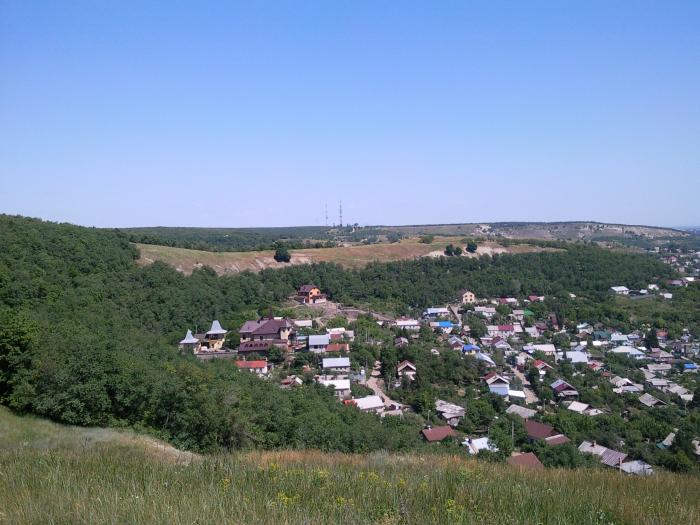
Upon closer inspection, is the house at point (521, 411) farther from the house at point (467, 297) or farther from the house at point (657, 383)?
the house at point (467, 297)

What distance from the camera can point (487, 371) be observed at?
87.0ft

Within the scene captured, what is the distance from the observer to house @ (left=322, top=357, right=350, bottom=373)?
81.5ft

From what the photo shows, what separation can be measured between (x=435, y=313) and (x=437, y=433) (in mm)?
23377

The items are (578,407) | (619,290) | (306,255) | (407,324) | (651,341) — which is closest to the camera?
(578,407)

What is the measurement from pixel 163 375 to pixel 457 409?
1320 cm

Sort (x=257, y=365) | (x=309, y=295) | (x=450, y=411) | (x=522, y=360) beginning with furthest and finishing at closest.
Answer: (x=309, y=295) < (x=522, y=360) < (x=257, y=365) < (x=450, y=411)

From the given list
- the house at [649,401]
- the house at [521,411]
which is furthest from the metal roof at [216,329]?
the house at [649,401]

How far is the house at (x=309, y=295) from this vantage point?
3972 centimetres

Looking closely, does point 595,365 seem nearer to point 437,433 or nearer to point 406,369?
point 406,369

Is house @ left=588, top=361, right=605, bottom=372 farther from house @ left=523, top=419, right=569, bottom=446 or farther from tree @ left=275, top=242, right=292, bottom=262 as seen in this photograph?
tree @ left=275, top=242, right=292, bottom=262

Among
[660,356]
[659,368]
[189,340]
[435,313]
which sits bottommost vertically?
[659,368]

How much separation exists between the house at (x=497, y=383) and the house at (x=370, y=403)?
633 centimetres

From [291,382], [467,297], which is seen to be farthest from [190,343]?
[467,297]

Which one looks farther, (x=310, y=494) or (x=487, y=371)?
(x=487, y=371)
